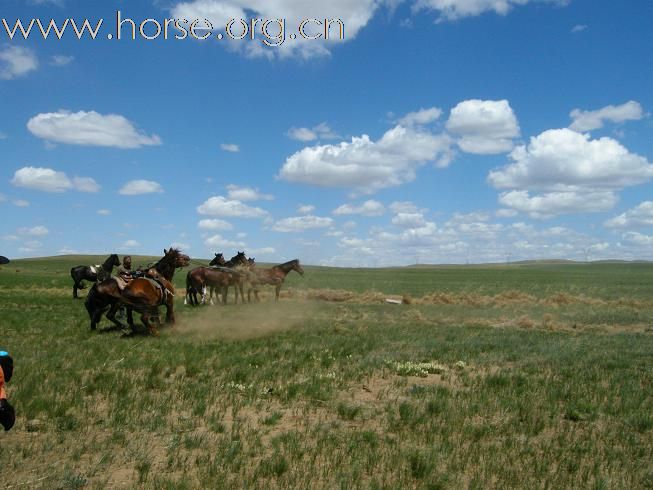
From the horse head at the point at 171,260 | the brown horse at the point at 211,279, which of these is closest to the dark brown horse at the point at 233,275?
the brown horse at the point at 211,279

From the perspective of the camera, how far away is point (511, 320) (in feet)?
79.5

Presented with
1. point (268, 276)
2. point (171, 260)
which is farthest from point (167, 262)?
point (268, 276)

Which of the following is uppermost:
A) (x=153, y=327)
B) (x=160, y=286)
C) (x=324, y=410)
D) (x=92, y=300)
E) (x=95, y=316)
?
(x=160, y=286)

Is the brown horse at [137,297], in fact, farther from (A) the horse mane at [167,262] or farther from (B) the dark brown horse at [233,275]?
(B) the dark brown horse at [233,275]

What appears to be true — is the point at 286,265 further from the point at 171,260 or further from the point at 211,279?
the point at 171,260

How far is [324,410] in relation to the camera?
924 centimetres

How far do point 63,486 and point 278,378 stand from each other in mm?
5751

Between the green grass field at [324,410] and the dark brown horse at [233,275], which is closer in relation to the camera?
the green grass field at [324,410]

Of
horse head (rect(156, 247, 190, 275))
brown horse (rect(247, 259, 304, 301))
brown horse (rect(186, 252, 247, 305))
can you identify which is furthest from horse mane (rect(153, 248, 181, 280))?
brown horse (rect(247, 259, 304, 301))

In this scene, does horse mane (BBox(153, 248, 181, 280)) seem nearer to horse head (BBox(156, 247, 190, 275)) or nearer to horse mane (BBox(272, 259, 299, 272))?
horse head (BBox(156, 247, 190, 275))

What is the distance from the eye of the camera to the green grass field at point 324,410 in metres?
6.42

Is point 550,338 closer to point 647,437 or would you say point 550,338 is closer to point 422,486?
point 647,437

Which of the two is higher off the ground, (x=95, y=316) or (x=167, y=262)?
(x=167, y=262)

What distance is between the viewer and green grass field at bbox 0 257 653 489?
6422 mm
